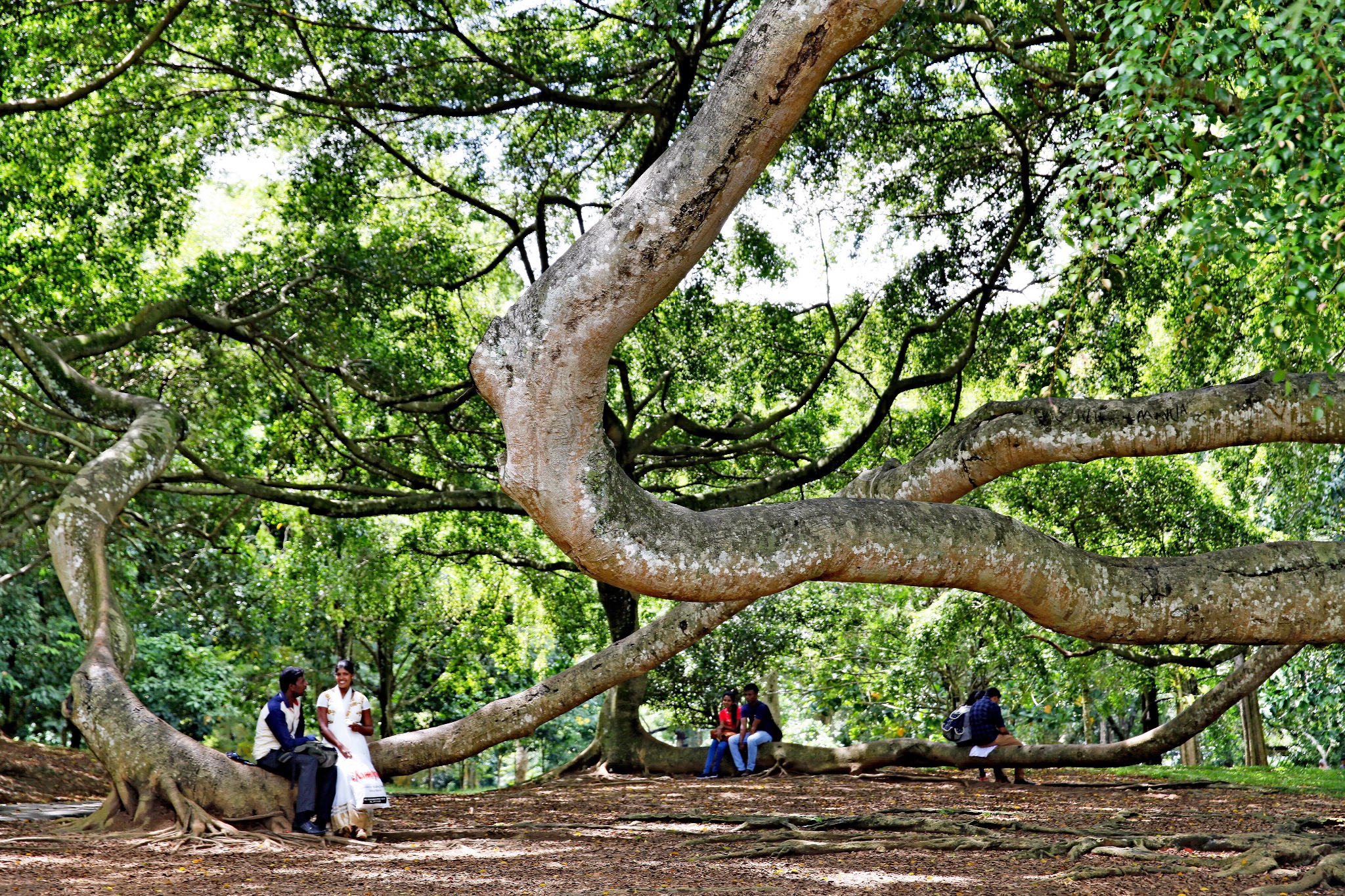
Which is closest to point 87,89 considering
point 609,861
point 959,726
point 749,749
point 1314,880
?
point 609,861

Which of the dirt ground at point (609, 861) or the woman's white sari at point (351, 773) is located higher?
the woman's white sari at point (351, 773)

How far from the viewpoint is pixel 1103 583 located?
4.92 meters

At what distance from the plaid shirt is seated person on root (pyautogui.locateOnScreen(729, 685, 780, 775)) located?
2.50m

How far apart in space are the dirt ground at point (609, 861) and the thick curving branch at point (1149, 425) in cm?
231

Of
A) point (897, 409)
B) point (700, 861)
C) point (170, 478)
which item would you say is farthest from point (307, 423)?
point (700, 861)

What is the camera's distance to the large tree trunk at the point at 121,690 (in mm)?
7105

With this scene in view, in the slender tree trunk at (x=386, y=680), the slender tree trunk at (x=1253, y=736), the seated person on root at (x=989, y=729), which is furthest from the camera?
the slender tree trunk at (x=386, y=680)

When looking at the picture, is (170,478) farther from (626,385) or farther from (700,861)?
(700,861)

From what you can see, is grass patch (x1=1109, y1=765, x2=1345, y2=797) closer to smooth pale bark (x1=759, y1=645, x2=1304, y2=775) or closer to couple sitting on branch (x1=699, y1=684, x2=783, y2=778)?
smooth pale bark (x1=759, y1=645, x2=1304, y2=775)

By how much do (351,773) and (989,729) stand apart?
25.6 feet

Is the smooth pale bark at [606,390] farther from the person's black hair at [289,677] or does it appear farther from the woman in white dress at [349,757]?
the person's black hair at [289,677]

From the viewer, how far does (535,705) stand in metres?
8.76

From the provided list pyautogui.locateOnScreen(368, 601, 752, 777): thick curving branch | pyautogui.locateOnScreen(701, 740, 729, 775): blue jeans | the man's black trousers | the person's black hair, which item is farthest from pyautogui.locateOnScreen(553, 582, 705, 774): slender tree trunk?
the person's black hair

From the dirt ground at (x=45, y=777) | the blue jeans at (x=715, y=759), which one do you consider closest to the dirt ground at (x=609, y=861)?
the blue jeans at (x=715, y=759)
